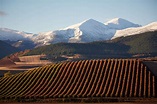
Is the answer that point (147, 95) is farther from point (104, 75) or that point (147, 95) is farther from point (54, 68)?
point (54, 68)

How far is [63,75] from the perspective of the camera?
6375cm

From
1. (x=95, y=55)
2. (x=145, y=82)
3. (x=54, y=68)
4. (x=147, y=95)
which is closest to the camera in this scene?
(x=147, y=95)

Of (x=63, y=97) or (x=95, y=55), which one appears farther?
(x=95, y=55)

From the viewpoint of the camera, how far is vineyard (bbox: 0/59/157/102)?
5509 centimetres

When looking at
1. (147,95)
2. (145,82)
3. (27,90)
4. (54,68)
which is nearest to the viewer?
(147,95)

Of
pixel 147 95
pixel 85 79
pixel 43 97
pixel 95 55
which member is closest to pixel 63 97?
pixel 43 97

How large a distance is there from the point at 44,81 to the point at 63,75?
12.1 feet

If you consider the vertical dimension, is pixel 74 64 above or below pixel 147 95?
above

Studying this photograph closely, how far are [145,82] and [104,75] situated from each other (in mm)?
7694

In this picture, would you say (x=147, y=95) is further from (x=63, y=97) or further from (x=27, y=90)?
(x=27, y=90)

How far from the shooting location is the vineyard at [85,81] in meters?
55.1

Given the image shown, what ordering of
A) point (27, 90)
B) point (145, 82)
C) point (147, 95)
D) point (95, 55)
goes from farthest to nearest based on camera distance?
point (95, 55), point (27, 90), point (145, 82), point (147, 95)

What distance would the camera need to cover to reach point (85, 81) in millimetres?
59969

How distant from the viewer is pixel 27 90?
2384 inches
